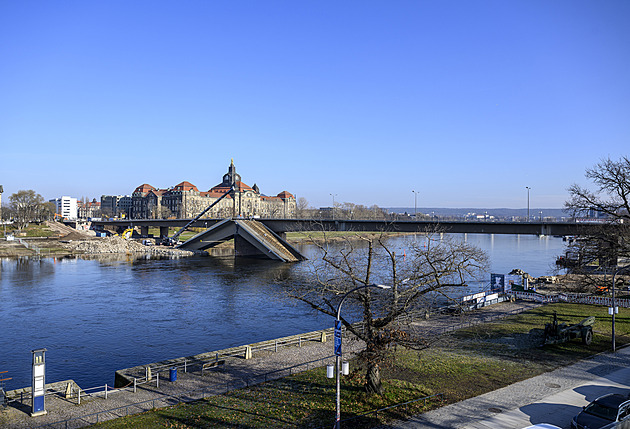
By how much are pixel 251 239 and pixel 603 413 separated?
3281 inches

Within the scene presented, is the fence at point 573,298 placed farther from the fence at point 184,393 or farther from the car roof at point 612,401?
the car roof at point 612,401

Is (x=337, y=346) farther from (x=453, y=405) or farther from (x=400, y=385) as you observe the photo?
(x=400, y=385)

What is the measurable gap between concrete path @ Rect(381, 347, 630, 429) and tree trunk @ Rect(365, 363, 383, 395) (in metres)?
2.72

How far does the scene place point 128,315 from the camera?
45531mm

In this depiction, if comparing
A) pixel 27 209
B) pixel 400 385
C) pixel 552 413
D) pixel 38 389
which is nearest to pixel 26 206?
pixel 27 209

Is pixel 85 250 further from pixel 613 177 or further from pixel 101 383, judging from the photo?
pixel 613 177

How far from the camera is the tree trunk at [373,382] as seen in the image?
22108 millimetres

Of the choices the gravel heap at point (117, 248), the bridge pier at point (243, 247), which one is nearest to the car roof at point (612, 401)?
the bridge pier at point (243, 247)

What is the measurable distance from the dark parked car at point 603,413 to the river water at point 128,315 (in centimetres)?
1720

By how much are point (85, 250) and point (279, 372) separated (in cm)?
9635

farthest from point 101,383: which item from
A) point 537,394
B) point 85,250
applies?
point 85,250

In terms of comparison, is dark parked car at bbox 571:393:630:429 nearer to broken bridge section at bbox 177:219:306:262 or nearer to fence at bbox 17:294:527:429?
fence at bbox 17:294:527:429

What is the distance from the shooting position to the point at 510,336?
34125mm

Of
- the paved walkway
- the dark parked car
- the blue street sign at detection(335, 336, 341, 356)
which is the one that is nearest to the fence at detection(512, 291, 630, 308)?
the paved walkway
